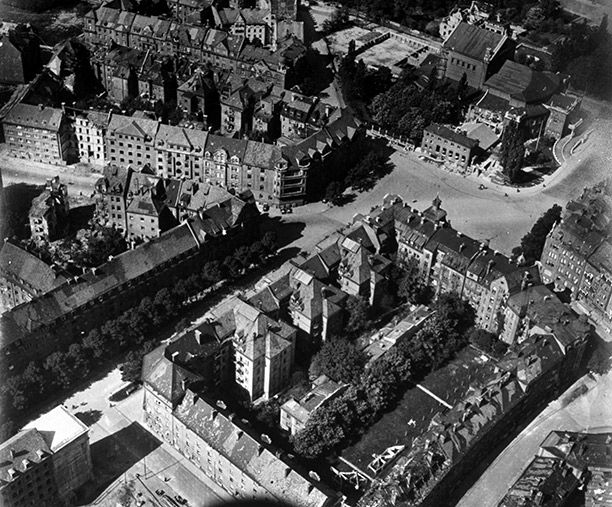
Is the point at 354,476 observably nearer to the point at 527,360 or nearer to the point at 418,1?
the point at 527,360

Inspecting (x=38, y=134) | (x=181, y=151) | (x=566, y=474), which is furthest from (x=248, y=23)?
(x=566, y=474)

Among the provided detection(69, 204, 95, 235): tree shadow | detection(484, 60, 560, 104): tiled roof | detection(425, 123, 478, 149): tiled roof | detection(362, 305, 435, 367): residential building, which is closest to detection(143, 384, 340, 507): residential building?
detection(362, 305, 435, 367): residential building

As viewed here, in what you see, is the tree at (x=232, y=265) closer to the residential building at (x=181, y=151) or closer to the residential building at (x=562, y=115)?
the residential building at (x=181, y=151)

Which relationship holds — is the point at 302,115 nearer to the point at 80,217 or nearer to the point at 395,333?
the point at 80,217

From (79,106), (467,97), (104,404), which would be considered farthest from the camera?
(467,97)

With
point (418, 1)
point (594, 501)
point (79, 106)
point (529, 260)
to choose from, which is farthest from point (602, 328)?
point (418, 1)

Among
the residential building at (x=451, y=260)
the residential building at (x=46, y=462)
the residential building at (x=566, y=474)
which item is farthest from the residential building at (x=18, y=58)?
the residential building at (x=566, y=474)
